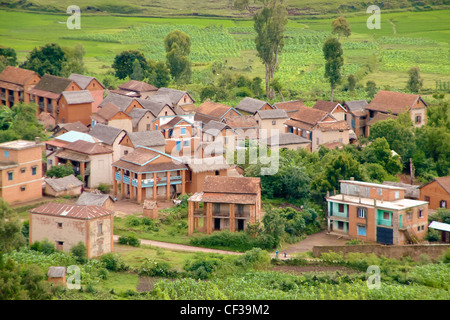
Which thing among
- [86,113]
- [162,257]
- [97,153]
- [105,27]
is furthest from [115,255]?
[105,27]

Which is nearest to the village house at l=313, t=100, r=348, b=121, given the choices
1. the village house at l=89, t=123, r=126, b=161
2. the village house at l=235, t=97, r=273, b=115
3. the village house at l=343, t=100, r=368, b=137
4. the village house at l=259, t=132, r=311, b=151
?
the village house at l=343, t=100, r=368, b=137

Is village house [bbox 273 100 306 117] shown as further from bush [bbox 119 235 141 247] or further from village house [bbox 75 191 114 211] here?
bush [bbox 119 235 141 247]

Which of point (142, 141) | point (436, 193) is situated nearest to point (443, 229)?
point (436, 193)

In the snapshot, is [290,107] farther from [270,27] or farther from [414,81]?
[414,81]

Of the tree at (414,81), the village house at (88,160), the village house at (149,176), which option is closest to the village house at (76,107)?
the village house at (88,160)

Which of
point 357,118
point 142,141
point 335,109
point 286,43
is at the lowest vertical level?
point 142,141
